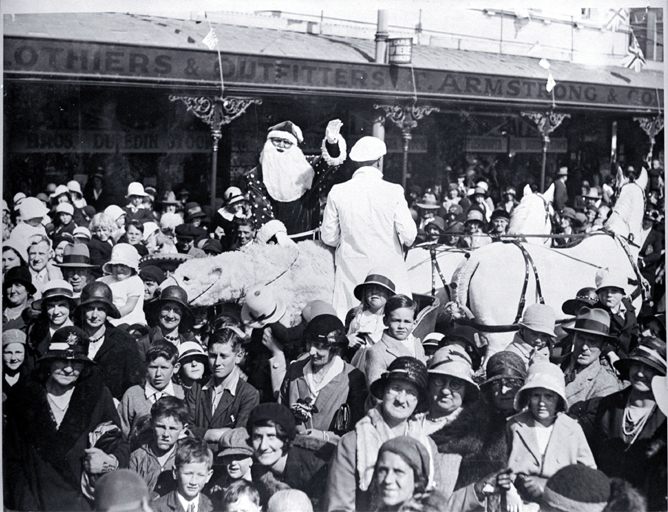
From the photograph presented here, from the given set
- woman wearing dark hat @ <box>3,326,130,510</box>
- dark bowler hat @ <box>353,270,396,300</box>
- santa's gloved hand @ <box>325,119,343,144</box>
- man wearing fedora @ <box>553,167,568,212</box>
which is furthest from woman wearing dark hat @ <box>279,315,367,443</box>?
man wearing fedora @ <box>553,167,568,212</box>

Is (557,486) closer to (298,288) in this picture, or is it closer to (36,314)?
(298,288)

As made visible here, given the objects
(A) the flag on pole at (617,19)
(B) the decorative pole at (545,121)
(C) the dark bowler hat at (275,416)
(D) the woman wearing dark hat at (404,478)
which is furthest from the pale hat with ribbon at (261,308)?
(A) the flag on pole at (617,19)

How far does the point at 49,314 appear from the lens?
18.5ft

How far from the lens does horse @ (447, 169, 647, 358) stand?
6055 millimetres

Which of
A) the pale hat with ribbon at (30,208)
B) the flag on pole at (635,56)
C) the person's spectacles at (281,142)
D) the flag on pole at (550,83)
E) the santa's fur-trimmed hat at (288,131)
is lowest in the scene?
the pale hat with ribbon at (30,208)

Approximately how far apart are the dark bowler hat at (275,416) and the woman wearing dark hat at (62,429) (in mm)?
890

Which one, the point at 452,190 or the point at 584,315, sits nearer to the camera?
the point at 584,315

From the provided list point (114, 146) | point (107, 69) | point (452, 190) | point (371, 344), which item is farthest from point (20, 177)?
point (452, 190)

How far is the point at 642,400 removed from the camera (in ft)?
16.9

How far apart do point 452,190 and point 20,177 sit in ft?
10.3

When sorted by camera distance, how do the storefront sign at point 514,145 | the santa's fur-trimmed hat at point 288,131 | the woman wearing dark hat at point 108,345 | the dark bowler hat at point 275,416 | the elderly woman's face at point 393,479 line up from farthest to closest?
the storefront sign at point 514,145 < the santa's fur-trimmed hat at point 288,131 < the woman wearing dark hat at point 108,345 < the dark bowler hat at point 275,416 < the elderly woman's face at point 393,479

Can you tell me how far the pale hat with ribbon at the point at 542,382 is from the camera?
4.98 metres

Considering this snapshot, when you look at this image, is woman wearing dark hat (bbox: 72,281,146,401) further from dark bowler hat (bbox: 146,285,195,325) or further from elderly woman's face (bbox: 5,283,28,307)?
elderly woman's face (bbox: 5,283,28,307)

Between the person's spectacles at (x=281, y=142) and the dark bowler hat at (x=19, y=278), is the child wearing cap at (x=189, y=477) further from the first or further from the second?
the person's spectacles at (x=281, y=142)
